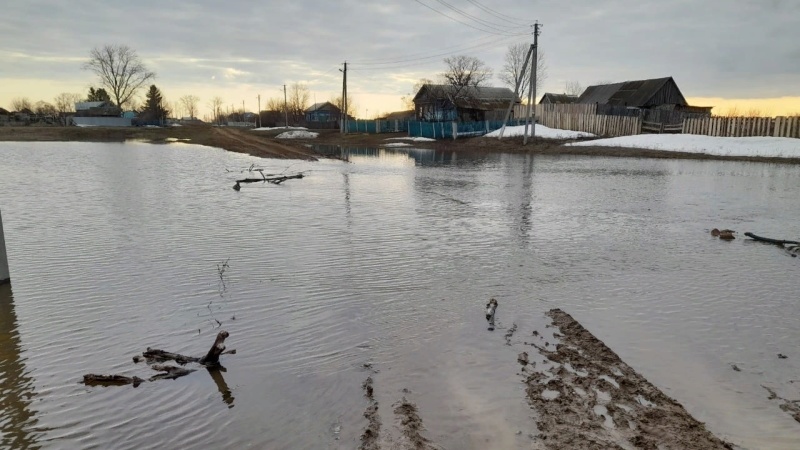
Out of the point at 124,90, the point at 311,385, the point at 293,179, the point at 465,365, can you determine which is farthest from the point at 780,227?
the point at 124,90

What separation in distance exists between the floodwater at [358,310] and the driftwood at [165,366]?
0.38 feet

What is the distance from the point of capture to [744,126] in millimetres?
35188

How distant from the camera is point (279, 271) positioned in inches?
325

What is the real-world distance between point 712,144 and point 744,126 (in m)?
3.25

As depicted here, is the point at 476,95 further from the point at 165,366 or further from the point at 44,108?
the point at 44,108

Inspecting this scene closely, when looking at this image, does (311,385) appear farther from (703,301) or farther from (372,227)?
(372,227)

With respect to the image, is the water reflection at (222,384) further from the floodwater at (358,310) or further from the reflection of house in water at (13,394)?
the reflection of house in water at (13,394)

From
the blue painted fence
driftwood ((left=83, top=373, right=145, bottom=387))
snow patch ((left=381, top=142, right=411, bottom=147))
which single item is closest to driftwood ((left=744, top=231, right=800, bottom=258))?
driftwood ((left=83, top=373, right=145, bottom=387))

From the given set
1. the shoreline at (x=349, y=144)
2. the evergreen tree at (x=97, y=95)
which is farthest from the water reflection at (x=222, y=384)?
the evergreen tree at (x=97, y=95)

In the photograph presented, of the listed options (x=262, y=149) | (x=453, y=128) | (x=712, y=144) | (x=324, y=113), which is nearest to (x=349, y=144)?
(x=453, y=128)

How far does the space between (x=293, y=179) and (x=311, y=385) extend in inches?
667

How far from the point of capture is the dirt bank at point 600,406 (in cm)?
388

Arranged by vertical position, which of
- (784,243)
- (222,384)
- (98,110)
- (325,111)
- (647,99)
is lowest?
(222,384)

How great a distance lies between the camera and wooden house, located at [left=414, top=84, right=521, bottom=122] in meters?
64.2
